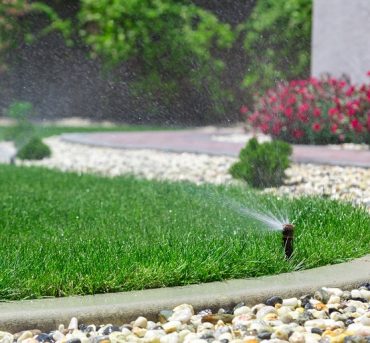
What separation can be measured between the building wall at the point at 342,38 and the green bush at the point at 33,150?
366 centimetres

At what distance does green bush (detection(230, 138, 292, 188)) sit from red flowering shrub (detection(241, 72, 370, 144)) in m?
3.01

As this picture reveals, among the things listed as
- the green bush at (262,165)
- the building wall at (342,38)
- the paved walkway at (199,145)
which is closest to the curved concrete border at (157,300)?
the green bush at (262,165)

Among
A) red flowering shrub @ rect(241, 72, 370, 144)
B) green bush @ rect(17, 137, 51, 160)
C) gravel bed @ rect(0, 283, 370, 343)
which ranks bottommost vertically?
green bush @ rect(17, 137, 51, 160)

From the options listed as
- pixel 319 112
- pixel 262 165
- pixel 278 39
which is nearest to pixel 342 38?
pixel 319 112

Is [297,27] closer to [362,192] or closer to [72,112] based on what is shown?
[72,112]

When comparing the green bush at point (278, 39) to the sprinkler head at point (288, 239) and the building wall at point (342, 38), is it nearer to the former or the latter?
the building wall at point (342, 38)

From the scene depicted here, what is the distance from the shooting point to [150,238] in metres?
4.39

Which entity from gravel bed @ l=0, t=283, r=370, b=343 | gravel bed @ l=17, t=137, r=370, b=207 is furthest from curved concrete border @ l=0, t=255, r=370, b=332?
gravel bed @ l=17, t=137, r=370, b=207

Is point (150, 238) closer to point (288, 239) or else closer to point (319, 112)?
point (288, 239)

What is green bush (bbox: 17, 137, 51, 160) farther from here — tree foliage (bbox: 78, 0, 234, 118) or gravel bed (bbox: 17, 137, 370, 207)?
tree foliage (bbox: 78, 0, 234, 118)

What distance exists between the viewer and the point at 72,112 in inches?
704

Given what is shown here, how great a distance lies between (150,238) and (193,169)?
13.3 ft

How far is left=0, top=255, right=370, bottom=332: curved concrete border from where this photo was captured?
3152mm

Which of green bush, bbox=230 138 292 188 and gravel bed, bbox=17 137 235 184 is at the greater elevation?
green bush, bbox=230 138 292 188
